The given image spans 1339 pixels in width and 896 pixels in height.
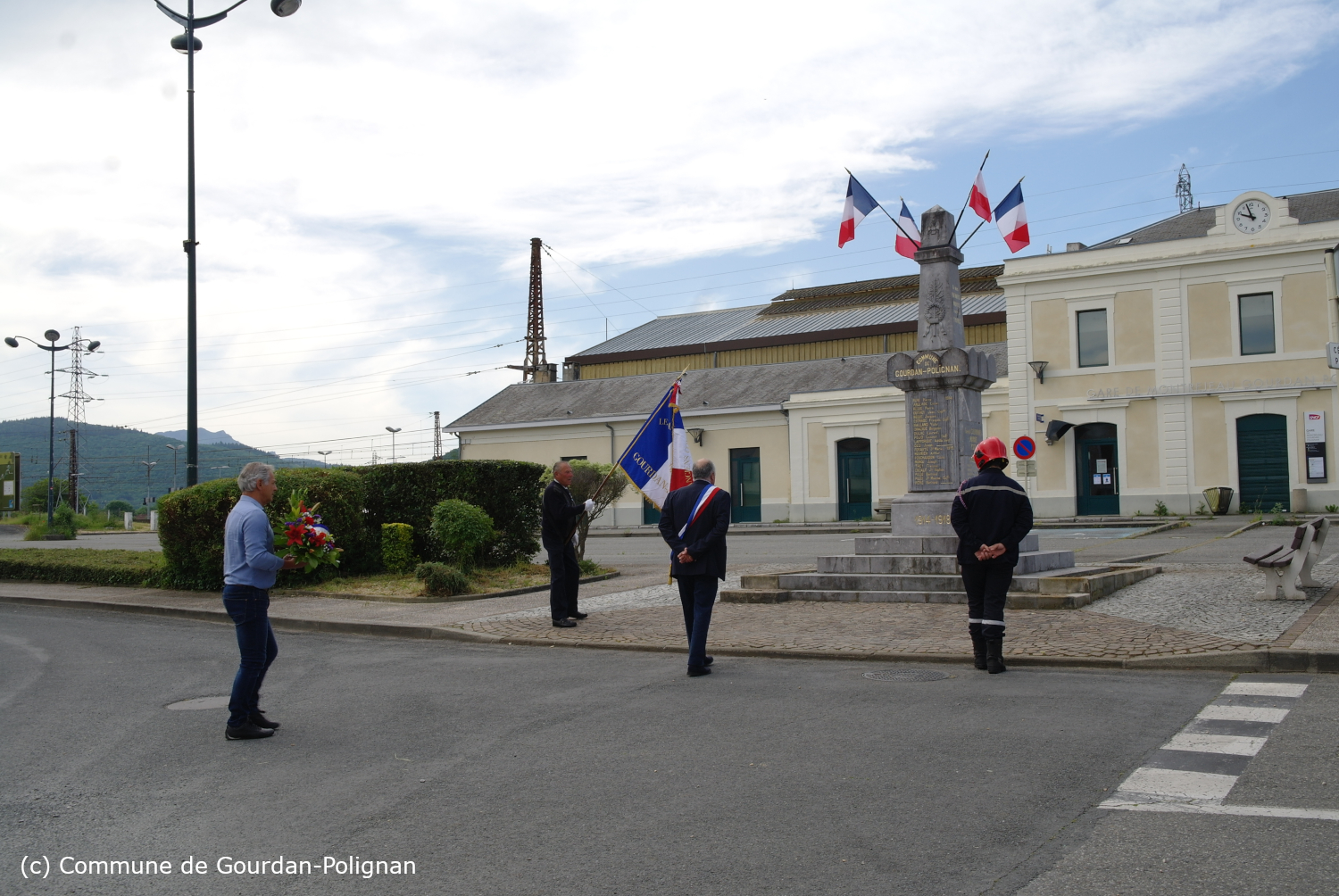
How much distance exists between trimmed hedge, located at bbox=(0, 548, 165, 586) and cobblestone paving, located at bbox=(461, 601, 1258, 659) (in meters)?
8.46

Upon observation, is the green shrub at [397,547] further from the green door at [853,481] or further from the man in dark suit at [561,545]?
the green door at [853,481]

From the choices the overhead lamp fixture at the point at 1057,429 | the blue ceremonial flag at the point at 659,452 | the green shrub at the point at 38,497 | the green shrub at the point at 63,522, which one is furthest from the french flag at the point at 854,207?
the green shrub at the point at 38,497

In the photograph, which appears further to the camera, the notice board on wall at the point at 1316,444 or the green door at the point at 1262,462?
the green door at the point at 1262,462

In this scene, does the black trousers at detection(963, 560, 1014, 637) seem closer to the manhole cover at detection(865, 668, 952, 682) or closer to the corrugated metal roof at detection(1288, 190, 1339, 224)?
the manhole cover at detection(865, 668, 952, 682)

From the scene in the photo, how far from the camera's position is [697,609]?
8.78 m

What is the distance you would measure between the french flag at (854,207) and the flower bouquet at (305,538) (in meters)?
9.07

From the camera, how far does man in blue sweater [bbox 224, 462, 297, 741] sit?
682cm

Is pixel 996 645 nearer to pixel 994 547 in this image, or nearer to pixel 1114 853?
pixel 994 547

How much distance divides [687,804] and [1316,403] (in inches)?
1211

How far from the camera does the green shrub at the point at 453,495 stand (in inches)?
682

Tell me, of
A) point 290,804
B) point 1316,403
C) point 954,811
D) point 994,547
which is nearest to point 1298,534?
point 994,547

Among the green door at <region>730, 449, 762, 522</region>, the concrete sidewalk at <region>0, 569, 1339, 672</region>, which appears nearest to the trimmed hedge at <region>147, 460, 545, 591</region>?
the concrete sidewalk at <region>0, 569, 1339, 672</region>

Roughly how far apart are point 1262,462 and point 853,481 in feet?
40.4

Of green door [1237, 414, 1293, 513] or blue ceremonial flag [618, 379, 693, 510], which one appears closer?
blue ceremonial flag [618, 379, 693, 510]
